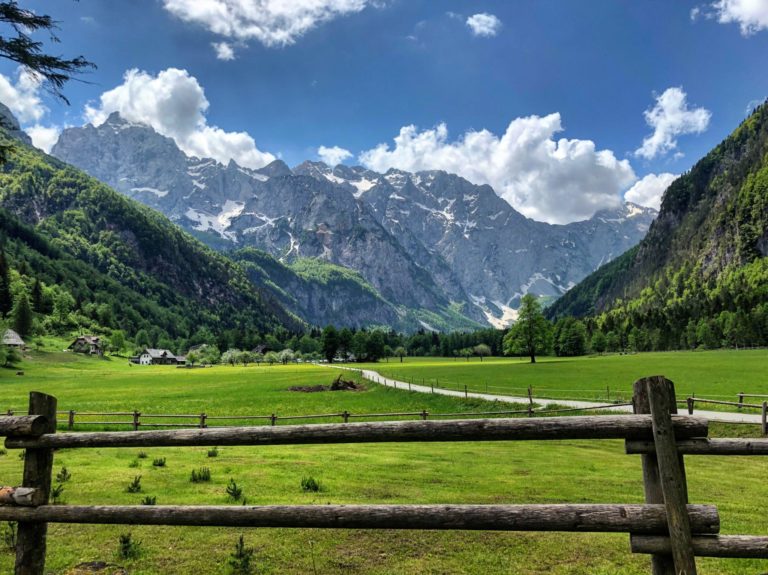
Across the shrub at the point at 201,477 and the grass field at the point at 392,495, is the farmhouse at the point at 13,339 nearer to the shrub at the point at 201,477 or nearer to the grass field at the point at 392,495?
the grass field at the point at 392,495

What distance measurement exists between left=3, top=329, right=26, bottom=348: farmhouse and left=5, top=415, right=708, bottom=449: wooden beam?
5601 inches

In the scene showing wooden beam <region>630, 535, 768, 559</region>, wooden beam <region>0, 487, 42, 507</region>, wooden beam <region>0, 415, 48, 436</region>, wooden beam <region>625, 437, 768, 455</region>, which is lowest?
wooden beam <region>630, 535, 768, 559</region>

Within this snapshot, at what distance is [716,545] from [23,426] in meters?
8.66

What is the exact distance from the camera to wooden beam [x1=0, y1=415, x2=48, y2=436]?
21.0ft

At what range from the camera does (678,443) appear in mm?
5355

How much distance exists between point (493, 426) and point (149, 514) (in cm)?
477

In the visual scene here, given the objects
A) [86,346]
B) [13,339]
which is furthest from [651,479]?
[86,346]

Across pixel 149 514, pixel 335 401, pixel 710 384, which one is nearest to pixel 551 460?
pixel 149 514

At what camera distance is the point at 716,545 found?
5086 mm

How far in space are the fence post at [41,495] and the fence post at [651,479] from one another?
25.3ft

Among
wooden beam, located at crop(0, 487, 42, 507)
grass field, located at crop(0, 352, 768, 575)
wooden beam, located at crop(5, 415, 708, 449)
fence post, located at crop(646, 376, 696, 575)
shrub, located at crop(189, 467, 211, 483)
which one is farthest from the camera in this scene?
shrub, located at crop(189, 467, 211, 483)

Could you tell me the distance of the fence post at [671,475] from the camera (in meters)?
5.02

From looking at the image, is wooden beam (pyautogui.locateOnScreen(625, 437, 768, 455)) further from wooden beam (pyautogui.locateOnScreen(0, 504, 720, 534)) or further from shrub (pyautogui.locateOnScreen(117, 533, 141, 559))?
shrub (pyautogui.locateOnScreen(117, 533, 141, 559))

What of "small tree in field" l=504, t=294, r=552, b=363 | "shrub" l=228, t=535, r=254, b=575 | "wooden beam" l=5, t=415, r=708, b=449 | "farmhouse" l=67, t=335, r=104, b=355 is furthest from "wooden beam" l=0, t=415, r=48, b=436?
"farmhouse" l=67, t=335, r=104, b=355
